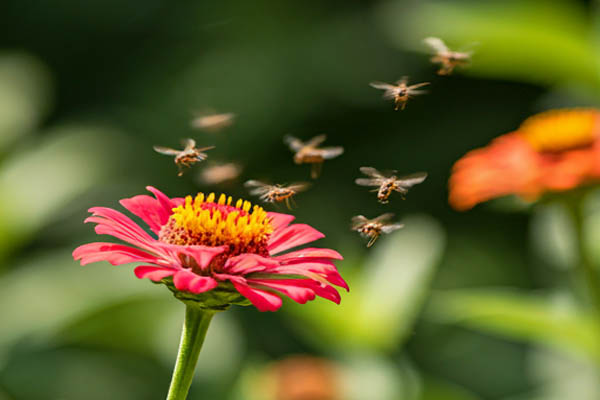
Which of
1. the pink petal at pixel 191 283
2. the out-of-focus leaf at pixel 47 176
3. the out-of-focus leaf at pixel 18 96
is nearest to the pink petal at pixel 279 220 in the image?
the pink petal at pixel 191 283

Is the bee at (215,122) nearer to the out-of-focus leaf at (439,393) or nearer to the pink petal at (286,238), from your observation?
the pink petal at (286,238)

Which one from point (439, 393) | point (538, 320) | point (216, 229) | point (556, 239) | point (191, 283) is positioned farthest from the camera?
point (556, 239)

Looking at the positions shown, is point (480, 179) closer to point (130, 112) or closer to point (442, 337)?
point (442, 337)

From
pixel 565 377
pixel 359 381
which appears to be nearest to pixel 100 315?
pixel 359 381

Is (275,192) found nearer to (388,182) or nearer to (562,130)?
(388,182)

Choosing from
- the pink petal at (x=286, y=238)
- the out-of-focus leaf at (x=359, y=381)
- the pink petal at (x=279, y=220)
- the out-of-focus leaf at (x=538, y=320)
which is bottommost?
the out-of-focus leaf at (x=359, y=381)

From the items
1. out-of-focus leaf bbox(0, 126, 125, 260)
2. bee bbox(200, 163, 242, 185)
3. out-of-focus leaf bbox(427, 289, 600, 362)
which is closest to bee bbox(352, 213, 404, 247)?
bee bbox(200, 163, 242, 185)

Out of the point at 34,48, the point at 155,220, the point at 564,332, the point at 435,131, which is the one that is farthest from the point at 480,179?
the point at 34,48
